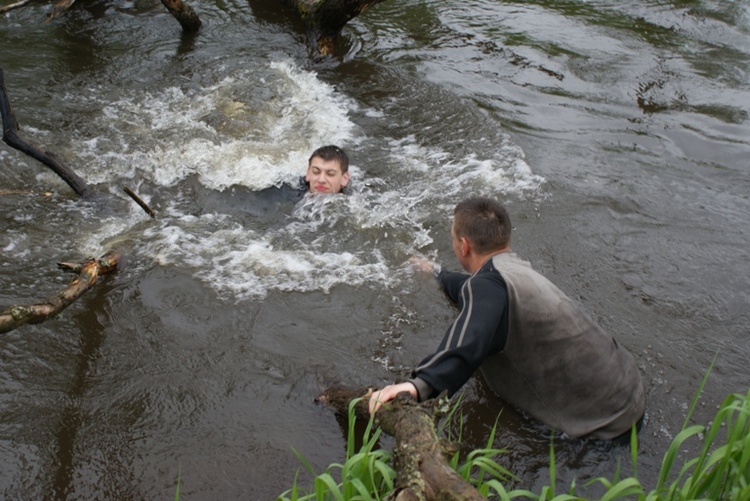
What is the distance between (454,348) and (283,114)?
486 centimetres

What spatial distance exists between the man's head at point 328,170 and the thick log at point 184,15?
3.80 m

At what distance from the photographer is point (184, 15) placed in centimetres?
848

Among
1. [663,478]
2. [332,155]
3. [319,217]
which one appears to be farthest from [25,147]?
[663,478]

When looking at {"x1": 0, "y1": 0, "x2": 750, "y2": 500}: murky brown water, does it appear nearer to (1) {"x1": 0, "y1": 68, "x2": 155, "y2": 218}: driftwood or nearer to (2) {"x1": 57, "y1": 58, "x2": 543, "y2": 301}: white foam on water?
(2) {"x1": 57, "y1": 58, "x2": 543, "y2": 301}: white foam on water

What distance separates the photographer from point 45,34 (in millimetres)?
8531

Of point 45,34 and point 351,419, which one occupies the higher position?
point 351,419

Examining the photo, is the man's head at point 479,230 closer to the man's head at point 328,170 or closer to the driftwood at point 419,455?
the driftwood at point 419,455

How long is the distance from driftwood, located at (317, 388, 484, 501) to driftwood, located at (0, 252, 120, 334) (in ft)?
5.67

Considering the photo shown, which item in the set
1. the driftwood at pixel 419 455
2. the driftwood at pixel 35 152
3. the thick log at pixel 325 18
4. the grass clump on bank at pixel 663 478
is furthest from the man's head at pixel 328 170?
the grass clump on bank at pixel 663 478

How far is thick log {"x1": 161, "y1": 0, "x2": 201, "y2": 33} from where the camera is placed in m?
8.32

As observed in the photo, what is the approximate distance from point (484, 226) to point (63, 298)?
2175 millimetres

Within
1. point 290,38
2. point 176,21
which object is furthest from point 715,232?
point 176,21

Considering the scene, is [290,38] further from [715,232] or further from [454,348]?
[454,348]

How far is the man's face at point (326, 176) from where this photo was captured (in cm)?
571
